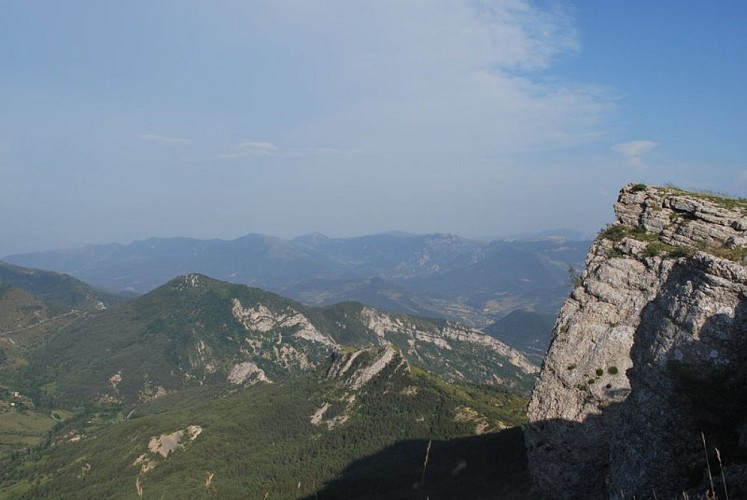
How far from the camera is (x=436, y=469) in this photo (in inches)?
4697

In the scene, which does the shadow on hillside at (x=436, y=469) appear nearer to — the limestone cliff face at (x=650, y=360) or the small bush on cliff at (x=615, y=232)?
the limestone cliff face at (x=650, y=360)

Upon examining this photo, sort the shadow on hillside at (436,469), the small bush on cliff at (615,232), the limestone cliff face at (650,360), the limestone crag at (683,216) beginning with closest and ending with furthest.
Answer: the limestone cliff face at (650,360) → the limestone crag at (683,216) → the small bush on cliff at (615,232) → the shadow on hillside at (436,469)

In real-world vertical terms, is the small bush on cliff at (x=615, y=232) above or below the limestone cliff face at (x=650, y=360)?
above

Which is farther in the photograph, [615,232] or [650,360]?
[615,232]

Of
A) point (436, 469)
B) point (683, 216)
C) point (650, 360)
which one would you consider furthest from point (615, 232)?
point (436, 469)

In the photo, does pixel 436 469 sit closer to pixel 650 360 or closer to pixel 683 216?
pixel 683 216

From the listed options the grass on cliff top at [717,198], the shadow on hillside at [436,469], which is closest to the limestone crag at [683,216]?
the grass on cliff top at [717,198]

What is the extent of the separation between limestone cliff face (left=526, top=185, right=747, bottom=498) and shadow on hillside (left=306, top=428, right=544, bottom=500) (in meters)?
50.8

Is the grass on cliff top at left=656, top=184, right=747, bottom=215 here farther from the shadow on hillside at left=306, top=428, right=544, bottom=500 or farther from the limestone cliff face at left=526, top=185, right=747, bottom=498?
the shadow on hillside at left=306, top=428, right=544, bottom=500

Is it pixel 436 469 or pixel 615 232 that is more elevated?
pixel 615 232

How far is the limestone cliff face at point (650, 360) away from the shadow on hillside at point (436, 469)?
5080cm

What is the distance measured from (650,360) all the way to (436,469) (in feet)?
338

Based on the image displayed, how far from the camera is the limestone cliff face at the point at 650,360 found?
23.8 m

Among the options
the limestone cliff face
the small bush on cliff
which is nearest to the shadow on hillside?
the limestone cliff face
